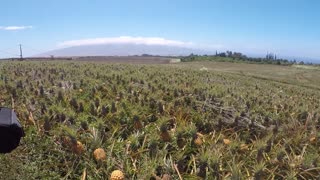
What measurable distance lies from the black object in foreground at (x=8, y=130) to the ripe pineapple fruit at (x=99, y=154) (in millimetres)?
3317

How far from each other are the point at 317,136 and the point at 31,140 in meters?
5.75

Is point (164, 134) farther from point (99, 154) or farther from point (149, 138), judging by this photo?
point (99, 154)

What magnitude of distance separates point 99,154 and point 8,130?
3.51 m

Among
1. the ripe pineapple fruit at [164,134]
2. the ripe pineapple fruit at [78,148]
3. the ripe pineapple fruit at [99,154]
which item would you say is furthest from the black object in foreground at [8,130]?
the ripe pineapple fruit at [164,134]

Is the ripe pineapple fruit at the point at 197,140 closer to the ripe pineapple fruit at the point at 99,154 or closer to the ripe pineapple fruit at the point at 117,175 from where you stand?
the ripe pineapple fruit at the point at 99,154

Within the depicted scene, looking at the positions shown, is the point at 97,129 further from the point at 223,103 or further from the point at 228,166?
the point at 223,103

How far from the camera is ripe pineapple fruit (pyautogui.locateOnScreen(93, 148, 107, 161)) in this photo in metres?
5.20

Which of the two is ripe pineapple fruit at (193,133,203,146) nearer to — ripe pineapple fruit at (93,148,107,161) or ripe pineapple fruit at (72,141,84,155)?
ripe pineapple fruit at (93,148,107,161)

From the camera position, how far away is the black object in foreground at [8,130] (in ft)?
5.87

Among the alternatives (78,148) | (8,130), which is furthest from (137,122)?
(8,130)

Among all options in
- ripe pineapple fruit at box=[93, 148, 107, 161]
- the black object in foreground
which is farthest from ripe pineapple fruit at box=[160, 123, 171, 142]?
the black object in foreground

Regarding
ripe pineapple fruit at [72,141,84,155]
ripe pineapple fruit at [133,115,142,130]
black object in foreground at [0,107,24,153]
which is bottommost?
ripe pineapple fruit at [72,141,84,155]

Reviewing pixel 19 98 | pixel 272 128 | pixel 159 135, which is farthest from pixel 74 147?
pixel 272 128

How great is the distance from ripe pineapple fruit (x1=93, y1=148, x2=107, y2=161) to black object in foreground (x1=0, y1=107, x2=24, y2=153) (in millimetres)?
3317
